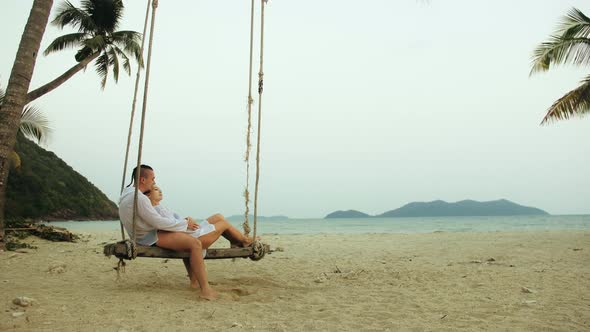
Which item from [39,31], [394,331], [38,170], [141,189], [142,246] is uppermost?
[38,170]

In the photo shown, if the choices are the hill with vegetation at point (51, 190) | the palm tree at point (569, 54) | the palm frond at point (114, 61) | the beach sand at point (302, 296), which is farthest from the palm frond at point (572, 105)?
the hill with vegetation at point (51, 190)

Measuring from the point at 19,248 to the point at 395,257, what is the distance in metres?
7.18

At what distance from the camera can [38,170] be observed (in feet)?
112

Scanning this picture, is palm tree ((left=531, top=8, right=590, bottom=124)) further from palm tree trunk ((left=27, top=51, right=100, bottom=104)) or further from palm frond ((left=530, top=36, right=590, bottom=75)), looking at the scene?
palm tree trunk ((left=27, top=51, right=100, bottom=104))

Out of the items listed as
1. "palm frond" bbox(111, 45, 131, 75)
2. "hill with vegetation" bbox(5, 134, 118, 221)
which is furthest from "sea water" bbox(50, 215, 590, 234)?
"palm frond" bbox(111, 45, 131, 75)

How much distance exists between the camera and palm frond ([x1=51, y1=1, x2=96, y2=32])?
511 inches

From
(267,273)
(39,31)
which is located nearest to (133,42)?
(39,31)

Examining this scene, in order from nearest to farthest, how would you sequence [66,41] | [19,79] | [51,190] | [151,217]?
[151,217] → [19,79] → [66,41] → [51,190]

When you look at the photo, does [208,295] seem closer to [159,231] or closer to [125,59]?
[159,231]

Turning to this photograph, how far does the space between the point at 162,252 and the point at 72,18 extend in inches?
476

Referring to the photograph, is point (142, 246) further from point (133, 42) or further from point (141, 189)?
point (133, 42)

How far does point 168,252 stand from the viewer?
12.6 ft

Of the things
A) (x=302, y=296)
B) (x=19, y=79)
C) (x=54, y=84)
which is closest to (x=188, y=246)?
(x=302, y=296)

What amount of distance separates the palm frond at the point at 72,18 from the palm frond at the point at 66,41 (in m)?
0.28
